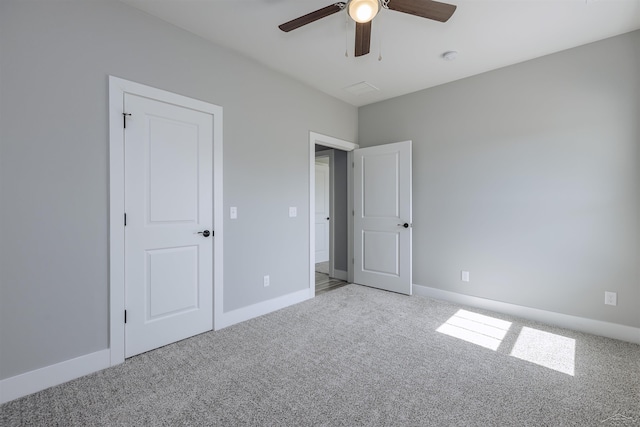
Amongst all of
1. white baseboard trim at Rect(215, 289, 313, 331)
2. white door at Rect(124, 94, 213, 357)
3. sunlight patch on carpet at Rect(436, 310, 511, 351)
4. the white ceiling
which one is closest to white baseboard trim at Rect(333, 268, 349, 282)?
white baseboard trim at Rect(215, 289, 313, 331)

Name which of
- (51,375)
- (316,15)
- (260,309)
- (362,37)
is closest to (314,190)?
(260,309)

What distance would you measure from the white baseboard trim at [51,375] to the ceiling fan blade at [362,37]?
2893mm

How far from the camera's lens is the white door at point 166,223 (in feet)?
7.54

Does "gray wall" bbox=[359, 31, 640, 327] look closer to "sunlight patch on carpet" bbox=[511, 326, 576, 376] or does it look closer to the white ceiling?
the white ceiling

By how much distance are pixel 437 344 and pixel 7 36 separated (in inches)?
148

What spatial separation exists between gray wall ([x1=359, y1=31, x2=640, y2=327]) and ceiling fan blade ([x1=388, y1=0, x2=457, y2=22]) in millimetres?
1997

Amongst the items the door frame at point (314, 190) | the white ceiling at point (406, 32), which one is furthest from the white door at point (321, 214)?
the white ceiling at point (406, 32)

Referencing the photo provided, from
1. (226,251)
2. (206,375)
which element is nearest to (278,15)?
(226,251)

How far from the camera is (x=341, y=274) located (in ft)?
16.0

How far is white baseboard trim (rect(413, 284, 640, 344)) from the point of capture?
2641 mm

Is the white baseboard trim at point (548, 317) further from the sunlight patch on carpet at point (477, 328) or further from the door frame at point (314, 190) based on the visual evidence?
the door frame at point (314, 190)

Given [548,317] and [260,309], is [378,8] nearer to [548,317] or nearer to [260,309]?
[260,309]

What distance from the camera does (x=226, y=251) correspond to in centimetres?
292

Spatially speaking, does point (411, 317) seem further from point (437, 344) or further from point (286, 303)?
point (286, 303)
